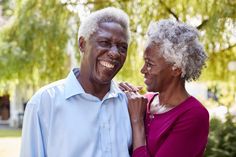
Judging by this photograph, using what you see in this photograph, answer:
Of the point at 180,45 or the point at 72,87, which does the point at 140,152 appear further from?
the point at 180,45

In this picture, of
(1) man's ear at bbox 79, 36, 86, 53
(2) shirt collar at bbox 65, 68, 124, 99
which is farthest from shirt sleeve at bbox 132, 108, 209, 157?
(1) man's ear at bbox 79, 36, 86, 53

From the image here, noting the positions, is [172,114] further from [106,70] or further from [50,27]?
[50,27]

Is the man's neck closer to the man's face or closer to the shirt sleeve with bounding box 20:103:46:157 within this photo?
the man's face

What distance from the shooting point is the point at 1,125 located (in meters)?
26.8

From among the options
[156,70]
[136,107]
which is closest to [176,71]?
[156,70]

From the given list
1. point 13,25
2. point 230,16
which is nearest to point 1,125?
point 13,25

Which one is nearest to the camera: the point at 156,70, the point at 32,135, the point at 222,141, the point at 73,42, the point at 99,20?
the point at 32,135

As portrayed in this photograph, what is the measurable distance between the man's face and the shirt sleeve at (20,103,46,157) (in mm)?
358

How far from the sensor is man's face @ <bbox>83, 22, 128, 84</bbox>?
2646 mm

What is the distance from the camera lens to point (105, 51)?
2.65 meters

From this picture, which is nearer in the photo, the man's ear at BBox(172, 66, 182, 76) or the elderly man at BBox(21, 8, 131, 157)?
the elderly man at BBox(21, 8, 131, 157)

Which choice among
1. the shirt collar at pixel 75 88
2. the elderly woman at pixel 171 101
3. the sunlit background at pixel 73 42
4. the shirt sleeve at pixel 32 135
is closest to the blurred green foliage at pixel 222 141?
the sunlit background at pixel 73 42

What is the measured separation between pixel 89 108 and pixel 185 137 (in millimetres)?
515

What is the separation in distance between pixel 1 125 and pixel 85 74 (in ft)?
81.7
